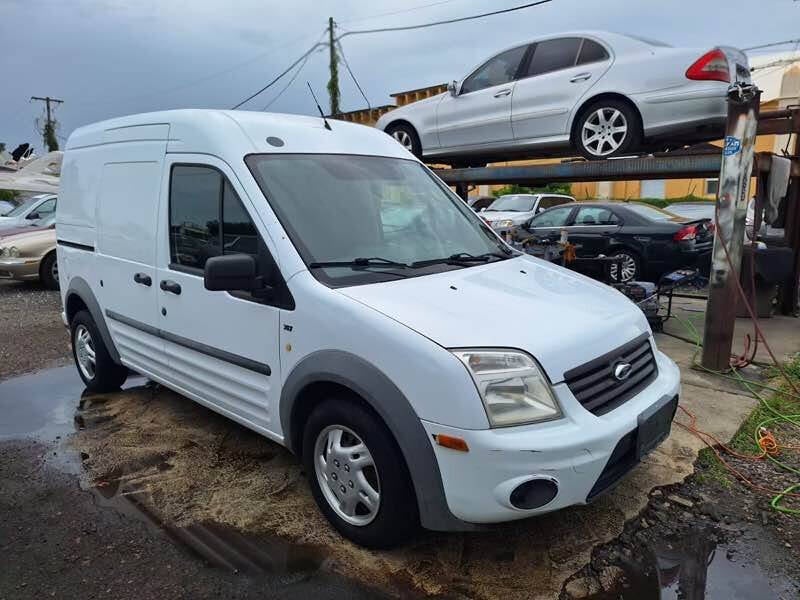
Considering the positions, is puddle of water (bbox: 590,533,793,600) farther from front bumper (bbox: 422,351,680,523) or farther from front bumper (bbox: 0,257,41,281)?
front bumper (bbox: 0,257,41,281)

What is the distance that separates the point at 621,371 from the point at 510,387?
652 millimetres

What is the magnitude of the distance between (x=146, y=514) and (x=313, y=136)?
232cm

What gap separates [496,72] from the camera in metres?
7.25

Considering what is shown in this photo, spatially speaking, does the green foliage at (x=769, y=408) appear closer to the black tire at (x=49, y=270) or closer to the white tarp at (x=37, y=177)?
the black tire at (x=49, y=270)

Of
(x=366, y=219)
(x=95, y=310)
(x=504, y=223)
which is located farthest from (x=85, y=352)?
(x=504, y=223)

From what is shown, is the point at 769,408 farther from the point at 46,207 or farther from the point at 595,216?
the point at 46,207

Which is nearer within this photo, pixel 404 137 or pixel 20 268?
pixel 404 137

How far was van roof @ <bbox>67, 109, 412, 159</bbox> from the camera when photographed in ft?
11.0

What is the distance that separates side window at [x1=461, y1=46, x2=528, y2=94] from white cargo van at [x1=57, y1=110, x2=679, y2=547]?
11.9ft

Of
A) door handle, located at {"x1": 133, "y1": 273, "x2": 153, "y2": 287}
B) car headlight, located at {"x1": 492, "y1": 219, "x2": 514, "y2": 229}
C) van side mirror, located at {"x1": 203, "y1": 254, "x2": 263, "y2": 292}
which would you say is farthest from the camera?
car headlight, located at {"x1": 492, "y1": 219, "x2": 514, "y2": 229}

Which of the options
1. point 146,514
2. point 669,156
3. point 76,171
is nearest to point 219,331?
point 146,514

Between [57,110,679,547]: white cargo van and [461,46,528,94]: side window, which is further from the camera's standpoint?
[461,46,528,94]: side window

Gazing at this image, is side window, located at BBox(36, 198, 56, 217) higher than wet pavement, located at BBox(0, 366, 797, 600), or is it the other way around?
side window, located at BBox(36, 198, 56, 217)

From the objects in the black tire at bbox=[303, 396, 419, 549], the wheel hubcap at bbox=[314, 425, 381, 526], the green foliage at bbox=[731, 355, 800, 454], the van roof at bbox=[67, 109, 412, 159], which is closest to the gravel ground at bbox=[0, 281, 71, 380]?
the van roof at bbox=[67, 109, 412, 159]
